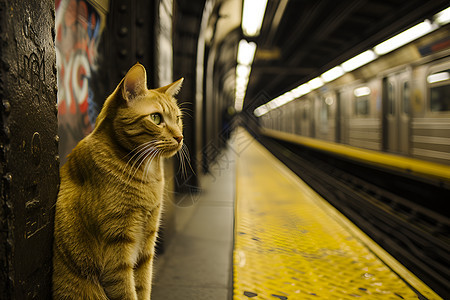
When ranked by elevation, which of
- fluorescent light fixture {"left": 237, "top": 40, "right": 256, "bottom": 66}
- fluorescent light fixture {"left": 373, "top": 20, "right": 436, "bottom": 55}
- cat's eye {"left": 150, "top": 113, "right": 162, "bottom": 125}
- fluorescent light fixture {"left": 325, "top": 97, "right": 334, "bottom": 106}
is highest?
fluorescent light fixture {"left": 237, "top": 40, "right": 256, "bottom": 66}

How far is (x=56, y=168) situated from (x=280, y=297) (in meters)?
1.24

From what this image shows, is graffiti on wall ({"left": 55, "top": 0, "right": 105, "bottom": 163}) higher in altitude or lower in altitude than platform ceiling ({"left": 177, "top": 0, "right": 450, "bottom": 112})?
lower

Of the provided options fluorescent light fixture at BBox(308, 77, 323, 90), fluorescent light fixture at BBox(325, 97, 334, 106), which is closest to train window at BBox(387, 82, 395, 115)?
fluorescent light fixture at BBox(325, 97, 334, 106)

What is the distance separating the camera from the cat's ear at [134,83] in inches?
34.3

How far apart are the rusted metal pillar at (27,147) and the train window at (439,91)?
239 inches

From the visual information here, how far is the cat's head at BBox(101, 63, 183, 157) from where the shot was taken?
37.9 inches

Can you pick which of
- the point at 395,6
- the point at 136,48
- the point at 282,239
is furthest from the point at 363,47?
the point at 136,48

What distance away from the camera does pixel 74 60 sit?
164cm

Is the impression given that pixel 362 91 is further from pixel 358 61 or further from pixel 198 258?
pixel 198 258

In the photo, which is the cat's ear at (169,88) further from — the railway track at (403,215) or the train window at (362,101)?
the train window at (362,101)

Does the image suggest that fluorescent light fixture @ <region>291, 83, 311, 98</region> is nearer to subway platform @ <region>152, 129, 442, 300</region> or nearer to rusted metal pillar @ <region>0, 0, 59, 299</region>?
subway platform @ <region>152, 129, 442, 300</region>

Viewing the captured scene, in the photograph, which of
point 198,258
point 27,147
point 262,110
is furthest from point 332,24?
point 262,110

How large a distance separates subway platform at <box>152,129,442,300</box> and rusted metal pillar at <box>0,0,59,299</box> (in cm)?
89

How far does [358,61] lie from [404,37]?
220cm
